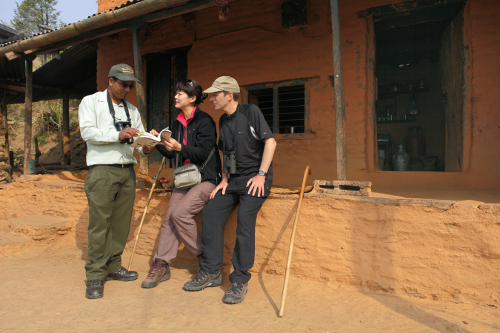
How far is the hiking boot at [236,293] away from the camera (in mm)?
2828

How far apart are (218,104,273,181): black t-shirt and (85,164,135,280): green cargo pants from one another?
3.51 ft

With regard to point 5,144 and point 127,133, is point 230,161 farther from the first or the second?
point 5,144

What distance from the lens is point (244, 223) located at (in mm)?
2973

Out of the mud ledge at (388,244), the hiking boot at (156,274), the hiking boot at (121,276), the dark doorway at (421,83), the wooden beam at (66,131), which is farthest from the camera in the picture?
the wooden beam at (66,131)

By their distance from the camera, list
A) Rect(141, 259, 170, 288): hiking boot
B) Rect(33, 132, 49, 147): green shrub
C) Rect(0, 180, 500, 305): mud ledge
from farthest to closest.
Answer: Rect(33, 132, 49, 147): green shrub
Rect(141, 259, 170, 288): hiking boot
Rect(0, 180, 500, 305): mud ledge

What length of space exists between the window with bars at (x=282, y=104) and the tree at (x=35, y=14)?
3401cm

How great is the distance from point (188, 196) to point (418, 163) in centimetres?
537

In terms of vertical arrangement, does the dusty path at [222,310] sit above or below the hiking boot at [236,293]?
below

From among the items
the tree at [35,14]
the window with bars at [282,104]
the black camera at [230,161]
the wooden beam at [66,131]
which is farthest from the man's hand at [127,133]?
the tree at [35,14]

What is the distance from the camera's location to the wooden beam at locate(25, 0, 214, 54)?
16.8 ft

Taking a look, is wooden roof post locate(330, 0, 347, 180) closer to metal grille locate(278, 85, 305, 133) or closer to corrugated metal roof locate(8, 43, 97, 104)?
metal grille locate(278, 85, 305, 133)

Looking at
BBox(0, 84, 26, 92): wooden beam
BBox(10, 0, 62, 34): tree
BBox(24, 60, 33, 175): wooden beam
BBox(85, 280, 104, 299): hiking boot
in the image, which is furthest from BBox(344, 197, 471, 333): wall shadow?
BBox(10, 0, 62, 34): tree

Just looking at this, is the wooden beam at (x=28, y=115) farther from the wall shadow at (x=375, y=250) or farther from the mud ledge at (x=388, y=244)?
the wall shadow at (x=375, y=250)

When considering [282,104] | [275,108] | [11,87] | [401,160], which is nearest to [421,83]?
[401,160]
